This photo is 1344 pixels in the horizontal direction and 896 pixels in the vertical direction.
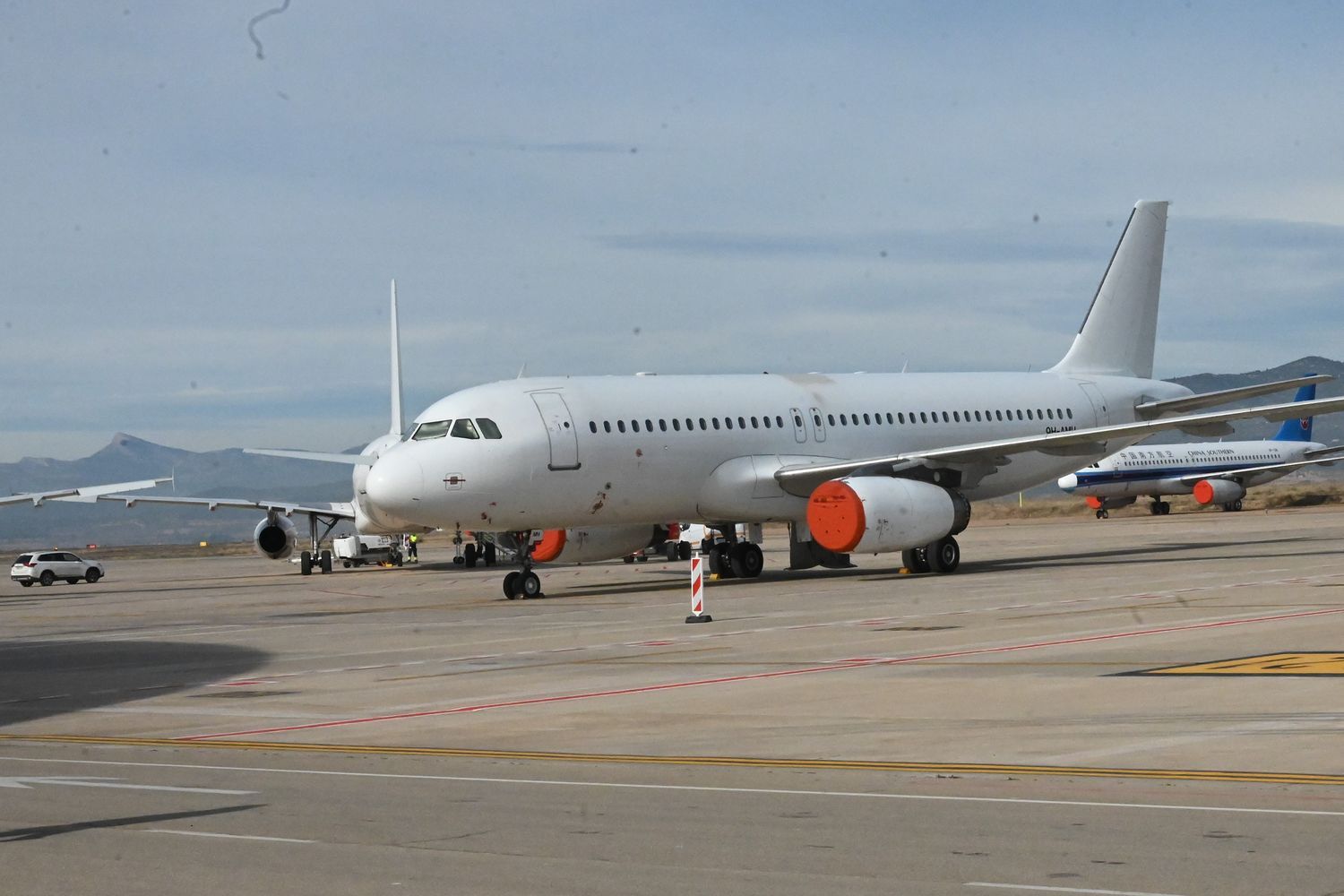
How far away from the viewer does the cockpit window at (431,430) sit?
34.3 m

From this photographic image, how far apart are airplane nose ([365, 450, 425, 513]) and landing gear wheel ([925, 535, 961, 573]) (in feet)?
37.4

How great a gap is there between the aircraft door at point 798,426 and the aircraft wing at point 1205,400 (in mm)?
9646

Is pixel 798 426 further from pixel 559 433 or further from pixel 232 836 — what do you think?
pixel 232 836

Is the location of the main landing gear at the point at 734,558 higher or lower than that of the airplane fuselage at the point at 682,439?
lower

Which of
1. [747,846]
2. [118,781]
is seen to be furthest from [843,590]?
[747,846]

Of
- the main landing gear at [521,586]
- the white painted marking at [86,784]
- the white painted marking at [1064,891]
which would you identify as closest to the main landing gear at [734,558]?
the main landing gear at [521,586]

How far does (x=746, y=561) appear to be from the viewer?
130 feet

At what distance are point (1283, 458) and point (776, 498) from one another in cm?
7426

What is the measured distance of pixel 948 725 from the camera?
539 inches

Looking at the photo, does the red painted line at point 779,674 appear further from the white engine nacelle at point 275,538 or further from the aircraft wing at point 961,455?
the white engine nacelle at point 275,538

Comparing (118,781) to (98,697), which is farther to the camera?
(98,697)

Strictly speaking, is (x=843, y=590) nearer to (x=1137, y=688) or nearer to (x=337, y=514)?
(x=1137, y=688)

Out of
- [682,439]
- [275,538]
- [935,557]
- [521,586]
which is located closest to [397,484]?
[521,586]

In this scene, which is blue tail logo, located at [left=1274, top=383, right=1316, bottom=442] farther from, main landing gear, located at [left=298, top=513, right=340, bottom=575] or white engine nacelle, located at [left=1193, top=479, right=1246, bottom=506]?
main landing gear, located at [left=298, top=513, right=340, bottom=575]
